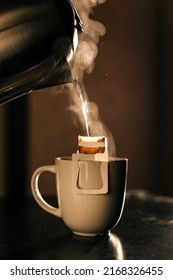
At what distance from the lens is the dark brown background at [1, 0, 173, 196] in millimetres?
2021

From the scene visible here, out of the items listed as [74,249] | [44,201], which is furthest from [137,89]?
[74,249]

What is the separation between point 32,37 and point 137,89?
1.62 meters

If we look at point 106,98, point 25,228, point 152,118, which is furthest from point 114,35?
point 25,228

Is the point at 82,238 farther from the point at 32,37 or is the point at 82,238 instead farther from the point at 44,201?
the point at 32,37

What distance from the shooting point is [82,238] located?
0.54m

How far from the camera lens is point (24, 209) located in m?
0.77

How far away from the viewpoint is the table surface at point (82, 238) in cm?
47

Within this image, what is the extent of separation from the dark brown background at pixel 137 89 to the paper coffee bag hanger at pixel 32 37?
4.78ft

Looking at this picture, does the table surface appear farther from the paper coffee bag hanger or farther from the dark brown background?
the dark brown background

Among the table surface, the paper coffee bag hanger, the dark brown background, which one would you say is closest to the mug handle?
the table surface

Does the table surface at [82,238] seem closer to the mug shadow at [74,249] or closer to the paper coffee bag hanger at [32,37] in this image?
the mug shadow at [74,249]

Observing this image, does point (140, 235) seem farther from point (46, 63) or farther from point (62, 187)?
point (46, 63)

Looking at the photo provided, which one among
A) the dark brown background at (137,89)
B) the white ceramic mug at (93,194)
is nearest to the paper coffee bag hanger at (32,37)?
the white ceramic mug at (93,194)

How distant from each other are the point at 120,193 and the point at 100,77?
1.52 m
